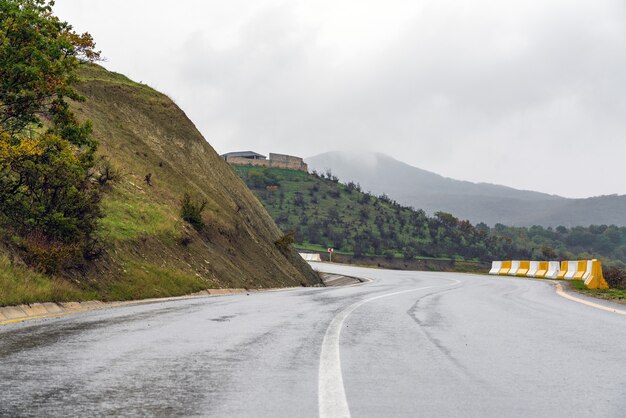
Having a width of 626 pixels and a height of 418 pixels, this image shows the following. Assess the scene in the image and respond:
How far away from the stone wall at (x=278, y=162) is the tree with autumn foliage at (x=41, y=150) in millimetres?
124249

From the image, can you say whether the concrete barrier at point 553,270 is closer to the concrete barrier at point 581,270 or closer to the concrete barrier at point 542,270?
the concrete barrier at point 542,270

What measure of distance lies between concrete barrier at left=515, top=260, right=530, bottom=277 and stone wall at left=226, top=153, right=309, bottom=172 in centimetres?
10186

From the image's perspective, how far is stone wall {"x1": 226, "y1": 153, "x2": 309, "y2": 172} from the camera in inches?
5733

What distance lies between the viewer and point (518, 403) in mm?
5484

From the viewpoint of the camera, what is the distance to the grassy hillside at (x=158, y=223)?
20.2m

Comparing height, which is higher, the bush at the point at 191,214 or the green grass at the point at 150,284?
the bush at the point at 191,214

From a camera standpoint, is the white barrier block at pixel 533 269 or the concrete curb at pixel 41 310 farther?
the white barrier block at pixel 533 269

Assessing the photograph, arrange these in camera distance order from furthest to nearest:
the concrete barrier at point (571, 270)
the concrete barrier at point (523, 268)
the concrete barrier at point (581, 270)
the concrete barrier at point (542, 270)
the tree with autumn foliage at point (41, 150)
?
the concrete barrier at point (523, 268) < the concrete barrier at point (542, 270) < the concrete barrier at point (571, 270) < the concrete barrier at point (581, 270) < the tree with autumn foliage at point (41, 150)

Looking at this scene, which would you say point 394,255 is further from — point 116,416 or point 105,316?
point 116,416

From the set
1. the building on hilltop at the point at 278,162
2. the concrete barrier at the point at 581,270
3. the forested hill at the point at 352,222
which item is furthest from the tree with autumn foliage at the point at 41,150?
the building on hilltop at the point at 278,162

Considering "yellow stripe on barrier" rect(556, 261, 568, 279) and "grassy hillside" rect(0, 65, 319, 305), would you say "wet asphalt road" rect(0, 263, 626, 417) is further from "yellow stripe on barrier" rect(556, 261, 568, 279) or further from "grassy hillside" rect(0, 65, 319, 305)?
"yellow stripe on barrier" rect(556, 261, 568, 279)

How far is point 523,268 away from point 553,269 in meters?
6.02

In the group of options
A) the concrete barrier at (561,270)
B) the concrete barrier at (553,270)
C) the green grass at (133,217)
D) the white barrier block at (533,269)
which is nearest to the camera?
the green grass at (133,217)

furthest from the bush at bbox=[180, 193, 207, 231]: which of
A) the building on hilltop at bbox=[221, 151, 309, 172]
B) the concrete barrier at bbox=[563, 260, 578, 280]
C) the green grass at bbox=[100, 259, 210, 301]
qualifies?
the building on hilltop at bbox=[221, 151, 309, 172]
